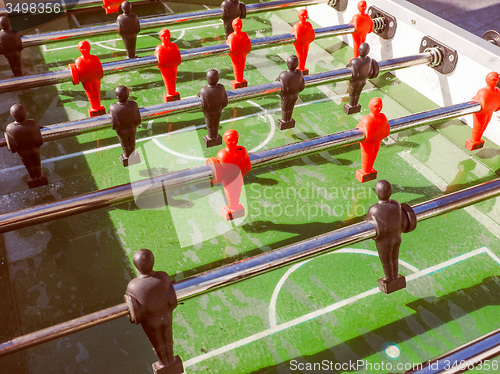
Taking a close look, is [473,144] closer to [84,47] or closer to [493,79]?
[493,79]

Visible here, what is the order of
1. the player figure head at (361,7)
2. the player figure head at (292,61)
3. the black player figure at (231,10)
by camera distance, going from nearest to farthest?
the player figure head at (292,61), the player figure head at (361,7), the black player figure at (231,10)

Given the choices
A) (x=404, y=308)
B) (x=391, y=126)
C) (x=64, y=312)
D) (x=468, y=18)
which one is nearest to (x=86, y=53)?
(x=64, y=312)

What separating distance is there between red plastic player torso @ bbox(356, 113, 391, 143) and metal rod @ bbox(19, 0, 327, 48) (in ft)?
7.38

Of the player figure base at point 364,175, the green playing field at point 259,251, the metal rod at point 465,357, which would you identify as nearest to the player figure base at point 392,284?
the green playing field at point 259,251

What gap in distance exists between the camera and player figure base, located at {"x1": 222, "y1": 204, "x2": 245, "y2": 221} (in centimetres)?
304

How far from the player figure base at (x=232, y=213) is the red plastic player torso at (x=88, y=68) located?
4.65 feet

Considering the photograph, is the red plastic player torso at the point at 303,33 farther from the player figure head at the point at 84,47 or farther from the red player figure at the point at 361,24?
the player figure head at the point at 84,47

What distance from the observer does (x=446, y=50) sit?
3.84 meters

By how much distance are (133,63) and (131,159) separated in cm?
76

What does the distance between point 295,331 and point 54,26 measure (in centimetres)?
447

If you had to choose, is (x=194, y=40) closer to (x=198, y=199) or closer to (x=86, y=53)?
(x=86, y=53)

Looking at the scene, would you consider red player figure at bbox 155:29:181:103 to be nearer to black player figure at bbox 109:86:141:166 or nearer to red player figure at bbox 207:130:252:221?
black player figure at bbox 109:86:141:166

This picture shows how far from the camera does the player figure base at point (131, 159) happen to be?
336cm

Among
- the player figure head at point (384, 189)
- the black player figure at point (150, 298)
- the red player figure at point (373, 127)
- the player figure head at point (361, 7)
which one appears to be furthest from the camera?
the player figure head at point (361, 7)
